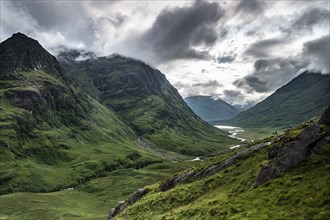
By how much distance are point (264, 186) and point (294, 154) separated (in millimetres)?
6177

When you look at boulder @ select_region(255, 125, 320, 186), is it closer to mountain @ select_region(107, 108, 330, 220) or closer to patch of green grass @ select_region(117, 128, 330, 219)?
mountain @ select_region(107, 108, 330, 220)

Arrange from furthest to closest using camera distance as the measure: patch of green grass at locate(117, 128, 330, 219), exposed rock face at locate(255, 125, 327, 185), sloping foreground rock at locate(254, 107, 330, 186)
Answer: exposed rock face at locate(255, 125, 327, 185), sloping foreground rock at locate(254, 107, 330, 186), patch of green grass at locate(117, 128, 330, 219)

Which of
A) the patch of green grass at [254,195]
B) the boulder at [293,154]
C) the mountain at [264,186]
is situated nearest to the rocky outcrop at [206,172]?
the mountain at [264,186]

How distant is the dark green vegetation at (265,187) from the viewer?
125ft

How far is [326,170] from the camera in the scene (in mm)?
41156

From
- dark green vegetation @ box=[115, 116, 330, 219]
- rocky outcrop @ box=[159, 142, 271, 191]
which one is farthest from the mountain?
rocky outcrop @ box=[159, 142, 271, 191]

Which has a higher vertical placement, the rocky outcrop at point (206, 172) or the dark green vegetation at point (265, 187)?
the rocky outcrop at point (206, 172)

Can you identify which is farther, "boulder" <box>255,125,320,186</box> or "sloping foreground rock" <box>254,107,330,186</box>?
"boulder" <box>255,125,320,186</box>

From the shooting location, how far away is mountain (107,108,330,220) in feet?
126

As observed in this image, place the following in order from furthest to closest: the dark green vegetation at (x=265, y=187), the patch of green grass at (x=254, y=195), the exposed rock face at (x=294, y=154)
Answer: the exposed rock face at (x=294, y=154), the dark green vegetation at (x=265, y=187), the patch of green grass at (x=254, y=195)

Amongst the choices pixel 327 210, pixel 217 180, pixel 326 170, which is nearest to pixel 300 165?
pixel 326 170

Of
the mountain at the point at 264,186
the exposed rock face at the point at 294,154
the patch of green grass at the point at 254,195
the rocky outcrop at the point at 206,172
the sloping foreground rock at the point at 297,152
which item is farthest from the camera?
the rocky outcrop at the point at 206,172

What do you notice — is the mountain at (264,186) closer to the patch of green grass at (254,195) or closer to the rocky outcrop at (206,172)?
the patch of green grass at (254,195)

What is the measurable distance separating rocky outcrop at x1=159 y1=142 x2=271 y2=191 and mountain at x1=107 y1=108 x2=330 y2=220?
0.69ft
